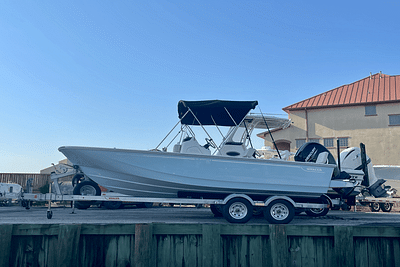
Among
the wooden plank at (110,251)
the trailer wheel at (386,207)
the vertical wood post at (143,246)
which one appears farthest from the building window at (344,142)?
the wooden plank at (110,251)

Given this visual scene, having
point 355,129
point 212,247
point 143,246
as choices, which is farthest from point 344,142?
point 143,246

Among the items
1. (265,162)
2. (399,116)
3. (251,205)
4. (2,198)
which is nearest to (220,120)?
(265,162)

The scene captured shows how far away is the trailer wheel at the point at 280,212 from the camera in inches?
285

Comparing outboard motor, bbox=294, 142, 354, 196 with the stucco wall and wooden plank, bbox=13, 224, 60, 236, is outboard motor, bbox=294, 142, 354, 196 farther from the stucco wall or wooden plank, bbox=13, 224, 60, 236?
the stucco wall

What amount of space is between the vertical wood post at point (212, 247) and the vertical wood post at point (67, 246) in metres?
1.76

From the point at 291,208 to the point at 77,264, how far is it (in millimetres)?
4812

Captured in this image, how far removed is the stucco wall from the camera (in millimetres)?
21125

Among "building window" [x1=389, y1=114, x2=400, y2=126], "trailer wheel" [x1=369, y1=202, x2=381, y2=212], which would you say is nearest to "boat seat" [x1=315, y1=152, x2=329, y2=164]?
"trailer wheel" [x1=369, y1=202, x2=381, y2=212]

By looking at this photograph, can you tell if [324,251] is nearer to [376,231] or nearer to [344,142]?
[376,231]

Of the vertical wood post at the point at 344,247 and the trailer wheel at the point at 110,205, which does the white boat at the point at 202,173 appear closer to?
the vertical wood post at the point at 344,247

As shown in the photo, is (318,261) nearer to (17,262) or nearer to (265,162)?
(265,162)

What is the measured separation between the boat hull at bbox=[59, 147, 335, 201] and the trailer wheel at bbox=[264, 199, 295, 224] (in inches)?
13.7

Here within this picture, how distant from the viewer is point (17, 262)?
4.34 meters

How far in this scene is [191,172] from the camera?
24.0 ft
